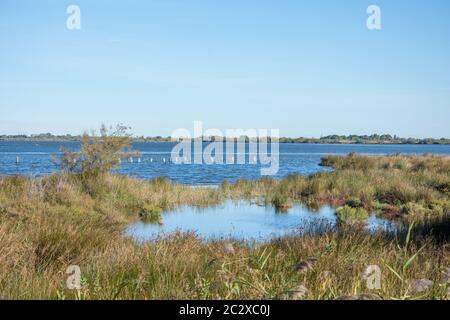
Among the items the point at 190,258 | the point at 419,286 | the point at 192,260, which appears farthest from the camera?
the point at 190,258

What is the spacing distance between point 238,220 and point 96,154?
727cm

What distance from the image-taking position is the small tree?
2092cm

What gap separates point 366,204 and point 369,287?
1652 cm

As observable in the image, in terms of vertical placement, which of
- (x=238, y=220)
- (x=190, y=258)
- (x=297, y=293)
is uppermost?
(x=297, y=293)

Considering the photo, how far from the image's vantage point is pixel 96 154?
21.1 m

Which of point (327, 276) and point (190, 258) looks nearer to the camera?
point (327, 276)

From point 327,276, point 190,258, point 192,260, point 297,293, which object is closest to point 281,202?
point 190,258

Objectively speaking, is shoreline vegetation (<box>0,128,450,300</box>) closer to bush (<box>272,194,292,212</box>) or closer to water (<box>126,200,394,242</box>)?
water (<box>126,200,394,242</box>)

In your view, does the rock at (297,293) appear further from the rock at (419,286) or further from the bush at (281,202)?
the bush at (281,202)

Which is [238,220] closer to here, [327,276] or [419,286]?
[327,276]

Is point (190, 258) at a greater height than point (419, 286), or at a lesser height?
lesser

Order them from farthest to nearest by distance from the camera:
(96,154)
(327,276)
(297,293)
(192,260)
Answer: (96,154)
(192,260)
(327,276)
(297,293)

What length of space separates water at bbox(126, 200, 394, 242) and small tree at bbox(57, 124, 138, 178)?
3654 mm
